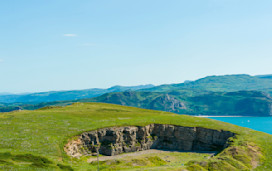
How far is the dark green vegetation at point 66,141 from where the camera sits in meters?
42.9

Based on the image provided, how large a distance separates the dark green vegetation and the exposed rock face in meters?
2.12

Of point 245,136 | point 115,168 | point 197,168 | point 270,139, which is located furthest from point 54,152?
point 270,139

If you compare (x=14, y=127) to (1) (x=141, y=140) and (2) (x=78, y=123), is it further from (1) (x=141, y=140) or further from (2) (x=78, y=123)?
(1) (x=141, y=140)

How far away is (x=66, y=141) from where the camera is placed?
56.3 meters

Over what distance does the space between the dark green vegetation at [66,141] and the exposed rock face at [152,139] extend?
6.94 ft

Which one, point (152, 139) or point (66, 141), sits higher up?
point (66, 141)

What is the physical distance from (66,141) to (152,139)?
31.9m

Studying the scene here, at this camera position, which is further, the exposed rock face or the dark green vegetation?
the exposed rock face

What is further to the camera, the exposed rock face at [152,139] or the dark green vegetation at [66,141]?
the exposed rock face at [152,139]

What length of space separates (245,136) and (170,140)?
2432 cm

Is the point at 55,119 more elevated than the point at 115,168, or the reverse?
the point at 55,119

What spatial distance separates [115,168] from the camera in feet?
142

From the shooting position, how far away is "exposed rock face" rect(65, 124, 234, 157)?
66.6 m

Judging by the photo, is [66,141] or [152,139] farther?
[152,139]
